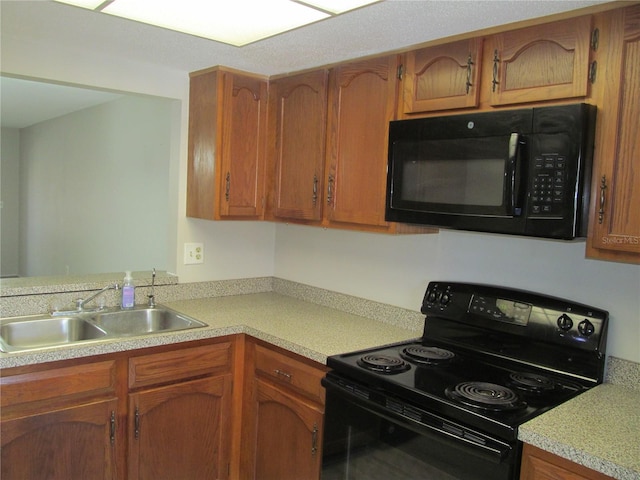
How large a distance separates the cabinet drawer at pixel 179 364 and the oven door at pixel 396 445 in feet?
1.98

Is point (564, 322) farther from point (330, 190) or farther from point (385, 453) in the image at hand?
point (330, 190)

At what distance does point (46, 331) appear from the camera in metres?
2.29

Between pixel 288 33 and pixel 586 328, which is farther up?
pixel 288 33

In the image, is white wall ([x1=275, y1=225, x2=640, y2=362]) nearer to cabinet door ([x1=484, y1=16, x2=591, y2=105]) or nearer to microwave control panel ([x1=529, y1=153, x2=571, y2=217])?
microwave control panel ([x1=529, y1=153, x2=571, y2=217])

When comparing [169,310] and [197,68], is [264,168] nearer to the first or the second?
[197,68]

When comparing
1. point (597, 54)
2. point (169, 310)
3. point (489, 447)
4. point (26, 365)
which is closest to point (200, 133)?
point (169, 310)

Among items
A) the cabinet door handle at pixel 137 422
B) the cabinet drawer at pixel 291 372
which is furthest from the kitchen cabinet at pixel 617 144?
the cabinet door handle at pixel 137 422

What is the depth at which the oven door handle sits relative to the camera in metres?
1.42

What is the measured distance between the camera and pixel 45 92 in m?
5.13

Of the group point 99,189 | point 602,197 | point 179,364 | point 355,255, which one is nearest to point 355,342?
point 355,255

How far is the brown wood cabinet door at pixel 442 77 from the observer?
1858 millimetres

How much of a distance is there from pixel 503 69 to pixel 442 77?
242 mm

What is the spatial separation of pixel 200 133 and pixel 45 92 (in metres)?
3.32

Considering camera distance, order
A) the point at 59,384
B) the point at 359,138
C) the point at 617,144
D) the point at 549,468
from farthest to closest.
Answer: the point at 359,138 → the point at 59,384 → the point at 617,144 → the point at 549,468
